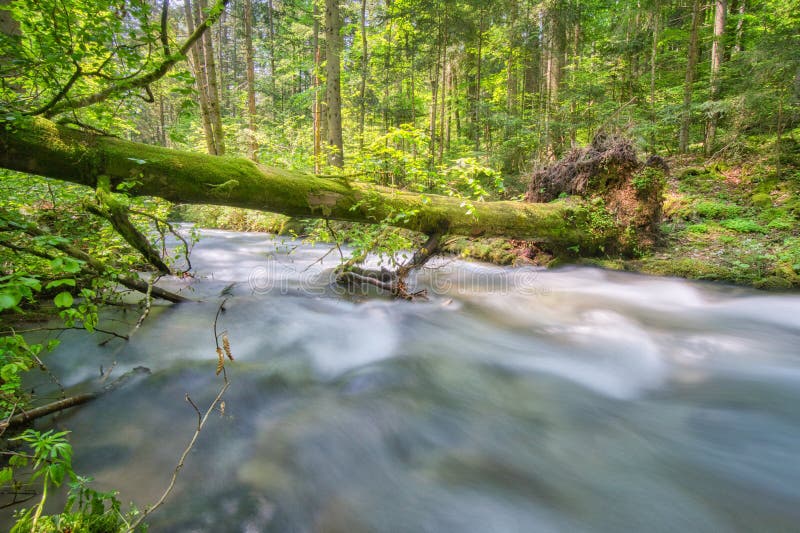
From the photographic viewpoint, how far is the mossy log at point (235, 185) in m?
3.18

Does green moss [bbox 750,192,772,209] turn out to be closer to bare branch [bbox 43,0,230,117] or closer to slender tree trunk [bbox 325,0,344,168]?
slender tree trunk [bbox 325,0,344,168]

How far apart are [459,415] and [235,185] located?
3.40 m

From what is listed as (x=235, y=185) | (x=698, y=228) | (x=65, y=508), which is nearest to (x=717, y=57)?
(x=698, y=228)

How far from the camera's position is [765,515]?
2.12 m

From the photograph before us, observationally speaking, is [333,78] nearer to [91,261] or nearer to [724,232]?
[91,261]

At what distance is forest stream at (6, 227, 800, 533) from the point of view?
222 cm

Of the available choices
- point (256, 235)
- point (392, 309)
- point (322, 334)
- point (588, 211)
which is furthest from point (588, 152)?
point (256, 235)

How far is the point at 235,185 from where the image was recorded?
157 inches

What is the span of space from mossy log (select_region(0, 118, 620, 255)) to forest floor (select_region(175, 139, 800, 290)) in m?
0.88

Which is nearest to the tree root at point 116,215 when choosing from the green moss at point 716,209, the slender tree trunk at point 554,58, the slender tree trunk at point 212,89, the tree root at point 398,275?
the tree root at point 398,275

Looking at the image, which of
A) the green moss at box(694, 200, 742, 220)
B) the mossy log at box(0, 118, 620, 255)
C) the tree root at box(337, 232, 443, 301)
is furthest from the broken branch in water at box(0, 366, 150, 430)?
the green moss at box(694, 200, 742, 220)

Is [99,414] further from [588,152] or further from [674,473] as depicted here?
[588,152]

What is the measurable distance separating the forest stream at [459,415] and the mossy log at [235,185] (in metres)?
1.53

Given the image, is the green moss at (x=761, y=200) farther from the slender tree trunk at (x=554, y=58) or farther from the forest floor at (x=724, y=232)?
the slender tree trunk at (x=554, y=58)
